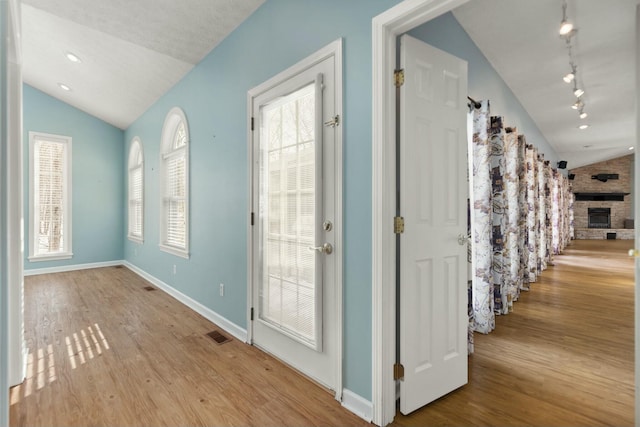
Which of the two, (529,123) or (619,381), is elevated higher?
(529,123)

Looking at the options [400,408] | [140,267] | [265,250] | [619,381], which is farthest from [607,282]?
[140,267]

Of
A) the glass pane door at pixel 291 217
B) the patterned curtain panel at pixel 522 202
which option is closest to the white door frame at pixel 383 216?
the glass pane door at pixel 291 217

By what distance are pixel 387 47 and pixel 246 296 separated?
7.18ft

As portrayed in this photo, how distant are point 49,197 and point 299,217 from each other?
6.09 meters

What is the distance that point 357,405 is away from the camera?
5.77ft

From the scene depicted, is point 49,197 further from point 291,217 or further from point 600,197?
point 600,197

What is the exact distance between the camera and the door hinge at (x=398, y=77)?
169 centimetres

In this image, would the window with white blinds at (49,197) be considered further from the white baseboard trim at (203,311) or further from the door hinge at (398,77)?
the door hinge at (398,77)

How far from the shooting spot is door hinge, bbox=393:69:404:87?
66.6 inches

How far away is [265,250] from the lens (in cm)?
254

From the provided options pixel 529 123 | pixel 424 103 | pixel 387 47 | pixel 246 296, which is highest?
pixel 529 123

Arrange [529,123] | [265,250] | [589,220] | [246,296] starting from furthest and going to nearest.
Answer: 1. [589,220]
2. [529,123]
3. [246,296]
4. [265,250]

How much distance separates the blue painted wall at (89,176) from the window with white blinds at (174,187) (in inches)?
106

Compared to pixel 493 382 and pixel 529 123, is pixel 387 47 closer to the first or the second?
pixel 493 382
